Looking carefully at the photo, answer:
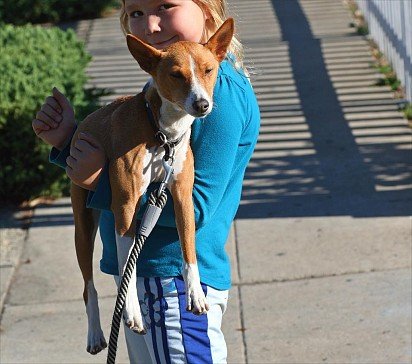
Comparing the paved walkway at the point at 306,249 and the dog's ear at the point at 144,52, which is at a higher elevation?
the dog's ear at the point at 144,52

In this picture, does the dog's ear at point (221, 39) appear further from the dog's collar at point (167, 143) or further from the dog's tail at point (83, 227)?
the dog's tail at point (83, 227)

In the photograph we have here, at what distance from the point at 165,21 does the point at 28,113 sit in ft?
13.9

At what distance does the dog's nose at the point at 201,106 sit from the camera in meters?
2.36

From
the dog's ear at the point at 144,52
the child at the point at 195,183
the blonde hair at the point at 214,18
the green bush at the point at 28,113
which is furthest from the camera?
the green bush at the point at 28,113

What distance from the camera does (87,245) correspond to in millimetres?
2930

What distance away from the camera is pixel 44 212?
22.7 feet

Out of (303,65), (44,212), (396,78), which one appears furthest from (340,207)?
(303,65)

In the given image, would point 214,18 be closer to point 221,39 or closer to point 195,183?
point 221,39

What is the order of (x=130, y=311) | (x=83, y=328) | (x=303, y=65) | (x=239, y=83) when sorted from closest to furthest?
(x=130, y=311), (x=239, y=83), (x=83, y=328), (x=303, y=65)

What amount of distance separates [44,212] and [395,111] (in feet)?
10.3

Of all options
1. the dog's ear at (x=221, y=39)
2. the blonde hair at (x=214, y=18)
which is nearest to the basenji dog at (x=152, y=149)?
the dog's ear at (x=221, y=39)

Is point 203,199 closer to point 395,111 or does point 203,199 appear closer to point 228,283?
point 228,283

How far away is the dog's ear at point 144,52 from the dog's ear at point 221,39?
15cm

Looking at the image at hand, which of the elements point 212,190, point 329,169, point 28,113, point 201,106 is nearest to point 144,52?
point 201,106
